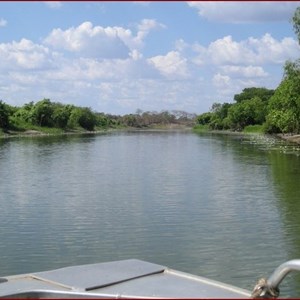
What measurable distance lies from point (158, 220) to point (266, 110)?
81947 millimetres

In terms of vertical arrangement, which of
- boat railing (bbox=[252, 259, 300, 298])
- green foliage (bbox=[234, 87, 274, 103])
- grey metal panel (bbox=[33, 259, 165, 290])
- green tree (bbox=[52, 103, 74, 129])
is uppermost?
green foliage (bbox=[234, 87, 274, 103])

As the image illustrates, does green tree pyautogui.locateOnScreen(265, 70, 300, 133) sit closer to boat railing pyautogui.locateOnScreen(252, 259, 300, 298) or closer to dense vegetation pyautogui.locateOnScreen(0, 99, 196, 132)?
boat railing pyautogui.locateOnScreen(252, 259, 300, 298)

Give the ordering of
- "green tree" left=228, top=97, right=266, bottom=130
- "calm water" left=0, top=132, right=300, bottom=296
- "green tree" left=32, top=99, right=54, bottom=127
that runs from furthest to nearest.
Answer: "green tree" left=228, top=97, right=266, bottom=130
"green tree" left=32, top=99, right=54, bottom=127
"calm water" left=0, top=132, right=300, bottom=296

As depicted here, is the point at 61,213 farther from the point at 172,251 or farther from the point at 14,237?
the point at 172,251

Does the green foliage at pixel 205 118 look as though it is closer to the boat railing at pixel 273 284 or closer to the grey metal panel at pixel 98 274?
the grey metal panel at pixel 98 274

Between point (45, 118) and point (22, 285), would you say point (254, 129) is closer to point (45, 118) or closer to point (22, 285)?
point (45, 118)

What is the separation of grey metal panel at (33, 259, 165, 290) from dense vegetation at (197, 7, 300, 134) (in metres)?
35.7

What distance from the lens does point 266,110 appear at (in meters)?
93.1

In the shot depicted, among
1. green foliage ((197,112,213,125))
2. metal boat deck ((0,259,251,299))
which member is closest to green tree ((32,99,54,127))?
green foliage ((197,112,213,125))

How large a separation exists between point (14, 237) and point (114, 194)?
21.0 ft

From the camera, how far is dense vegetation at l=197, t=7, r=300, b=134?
4403 centimetres

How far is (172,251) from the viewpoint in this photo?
10695mm

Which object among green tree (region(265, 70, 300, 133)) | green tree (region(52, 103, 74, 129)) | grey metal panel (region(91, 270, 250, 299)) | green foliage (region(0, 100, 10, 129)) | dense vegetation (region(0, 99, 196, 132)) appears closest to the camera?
grey metal panel (region(91, 270, 250, 299))

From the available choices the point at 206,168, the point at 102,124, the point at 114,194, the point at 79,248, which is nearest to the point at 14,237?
the point at 79,248
